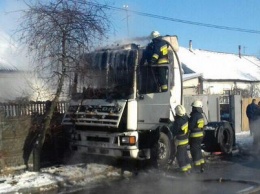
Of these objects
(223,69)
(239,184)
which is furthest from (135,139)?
(223,69)

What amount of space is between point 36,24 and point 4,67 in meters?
8.59

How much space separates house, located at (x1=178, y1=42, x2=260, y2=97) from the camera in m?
40.0

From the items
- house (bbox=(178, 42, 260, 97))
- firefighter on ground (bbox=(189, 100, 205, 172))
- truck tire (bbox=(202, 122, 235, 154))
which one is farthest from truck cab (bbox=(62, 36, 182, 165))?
house (bbox=(178, 42, 260, 97))

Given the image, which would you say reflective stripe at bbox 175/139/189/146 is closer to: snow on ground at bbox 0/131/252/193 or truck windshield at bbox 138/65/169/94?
truck windshield at bbox 138/65/169/94

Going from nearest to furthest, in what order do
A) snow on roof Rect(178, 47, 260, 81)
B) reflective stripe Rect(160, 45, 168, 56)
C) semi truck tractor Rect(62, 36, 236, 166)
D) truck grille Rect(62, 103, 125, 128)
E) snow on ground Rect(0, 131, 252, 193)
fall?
snow on ground Rect(0, 131, 252, 193)
truck grille Rect(62, 103, 125, 128)
semi truck tractor Rect(62, 36, 236, 166)
reflective stripe Rect(160, 45, 168, 56)
snow on roof Rect(178, 47, 260, 81)

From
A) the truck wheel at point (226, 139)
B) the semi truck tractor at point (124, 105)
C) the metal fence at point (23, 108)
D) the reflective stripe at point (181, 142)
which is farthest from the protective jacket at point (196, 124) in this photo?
the metal fence at point (23, 108)

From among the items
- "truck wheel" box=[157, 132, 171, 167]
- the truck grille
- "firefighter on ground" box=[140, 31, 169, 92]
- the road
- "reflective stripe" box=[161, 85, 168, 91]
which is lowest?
the road

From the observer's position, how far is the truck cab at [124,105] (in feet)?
33.1

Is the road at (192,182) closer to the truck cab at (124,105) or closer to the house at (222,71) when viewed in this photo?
the truck cab at (124,105)

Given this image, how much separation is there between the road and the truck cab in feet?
1.82

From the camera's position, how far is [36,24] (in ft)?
33.9

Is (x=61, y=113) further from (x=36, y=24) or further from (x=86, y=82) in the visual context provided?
(x=36, y=24)

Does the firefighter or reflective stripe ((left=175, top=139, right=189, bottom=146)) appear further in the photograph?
the firefighter

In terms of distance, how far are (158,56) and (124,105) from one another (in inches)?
56.4
